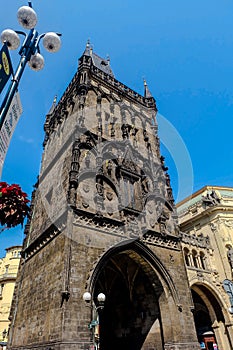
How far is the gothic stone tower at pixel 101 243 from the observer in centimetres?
1159

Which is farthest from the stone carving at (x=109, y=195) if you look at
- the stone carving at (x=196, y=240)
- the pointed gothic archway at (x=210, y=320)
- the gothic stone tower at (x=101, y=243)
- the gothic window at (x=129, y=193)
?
the pointed gothic archway at (x=210, y=320)

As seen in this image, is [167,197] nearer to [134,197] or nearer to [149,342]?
[134,197]

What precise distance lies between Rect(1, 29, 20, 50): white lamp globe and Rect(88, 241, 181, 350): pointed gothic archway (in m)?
10.1

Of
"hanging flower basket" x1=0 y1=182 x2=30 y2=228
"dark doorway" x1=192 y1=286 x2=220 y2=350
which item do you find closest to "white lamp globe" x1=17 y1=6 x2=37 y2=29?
"hanging flower basket" x1=0 y1=182 x2=30 y2=228

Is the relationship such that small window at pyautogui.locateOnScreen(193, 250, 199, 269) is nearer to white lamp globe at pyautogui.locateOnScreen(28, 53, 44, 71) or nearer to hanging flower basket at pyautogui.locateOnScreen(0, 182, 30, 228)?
hanging flower basket at pyautogui.locateOnScreen(0, 182, 30, 228)

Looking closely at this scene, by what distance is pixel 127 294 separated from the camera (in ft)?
56.7

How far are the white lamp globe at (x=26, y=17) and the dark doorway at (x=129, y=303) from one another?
12.2 metres

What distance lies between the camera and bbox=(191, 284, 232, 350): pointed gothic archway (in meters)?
20.5

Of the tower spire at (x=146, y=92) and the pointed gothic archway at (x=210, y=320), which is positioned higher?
the tower spire at (x=146, y=92)

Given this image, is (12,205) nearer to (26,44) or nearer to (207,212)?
(26,44)

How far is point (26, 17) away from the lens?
24.1 feet

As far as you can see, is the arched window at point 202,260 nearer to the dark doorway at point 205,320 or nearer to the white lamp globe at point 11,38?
the dark doorway at point 205,320

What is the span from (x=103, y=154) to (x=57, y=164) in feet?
12.9

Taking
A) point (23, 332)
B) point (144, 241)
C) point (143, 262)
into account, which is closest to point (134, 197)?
point (144, 241)
